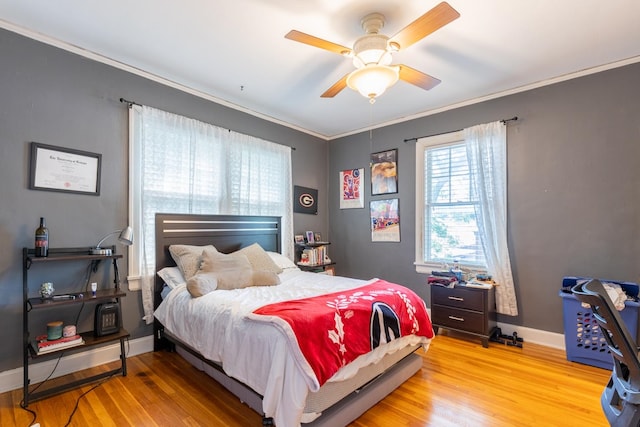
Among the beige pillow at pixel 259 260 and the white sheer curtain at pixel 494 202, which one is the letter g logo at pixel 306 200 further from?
the white sheer curtain at pixel 494 202

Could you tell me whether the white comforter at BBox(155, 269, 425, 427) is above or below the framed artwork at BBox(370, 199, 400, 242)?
below

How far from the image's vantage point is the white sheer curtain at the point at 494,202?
3.27 meters

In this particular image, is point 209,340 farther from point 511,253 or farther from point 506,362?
point 511,253

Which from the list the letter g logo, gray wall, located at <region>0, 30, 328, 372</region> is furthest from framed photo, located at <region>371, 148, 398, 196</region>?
gray wall, located at <region>0, 30, 328, 372</region>

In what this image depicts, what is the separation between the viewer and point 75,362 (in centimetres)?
253

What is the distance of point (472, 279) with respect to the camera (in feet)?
11.2

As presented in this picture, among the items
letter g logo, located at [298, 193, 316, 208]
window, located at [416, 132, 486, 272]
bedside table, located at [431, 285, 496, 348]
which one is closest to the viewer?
bedside table, located at [431, 285, 496, 348]

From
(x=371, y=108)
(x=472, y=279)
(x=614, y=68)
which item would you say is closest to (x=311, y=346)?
(x=472, y=279)

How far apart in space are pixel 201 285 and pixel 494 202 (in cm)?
308

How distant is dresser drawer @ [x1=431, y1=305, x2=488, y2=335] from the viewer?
3.13 m

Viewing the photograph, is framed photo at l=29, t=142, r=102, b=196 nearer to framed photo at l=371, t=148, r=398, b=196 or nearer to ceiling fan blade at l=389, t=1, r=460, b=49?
ceiling fan blade at l=389, t=1, r=460, b=49

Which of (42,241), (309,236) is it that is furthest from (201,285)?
(309,236)

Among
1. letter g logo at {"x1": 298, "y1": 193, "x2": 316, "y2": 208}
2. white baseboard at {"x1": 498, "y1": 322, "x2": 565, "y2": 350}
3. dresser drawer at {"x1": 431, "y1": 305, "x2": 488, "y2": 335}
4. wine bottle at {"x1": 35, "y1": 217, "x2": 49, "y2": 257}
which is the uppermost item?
letter g logo at {"x1": 298, "y1": 193, "x2": 316, "y2": 208}

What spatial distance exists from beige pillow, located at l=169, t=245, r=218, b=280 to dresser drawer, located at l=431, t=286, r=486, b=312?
8.17 feet
